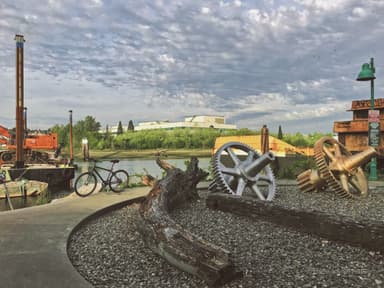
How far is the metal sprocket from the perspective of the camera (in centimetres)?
791

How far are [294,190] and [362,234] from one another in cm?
529

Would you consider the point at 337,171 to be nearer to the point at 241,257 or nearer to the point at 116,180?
the point at 241,257

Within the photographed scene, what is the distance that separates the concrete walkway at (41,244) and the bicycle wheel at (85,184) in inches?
48.2

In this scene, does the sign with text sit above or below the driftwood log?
above

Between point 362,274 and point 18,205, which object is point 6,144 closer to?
point 18,205

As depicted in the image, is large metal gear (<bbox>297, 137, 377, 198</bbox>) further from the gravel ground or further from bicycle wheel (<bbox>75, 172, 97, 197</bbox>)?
bicycle wheel (<bbox>75, 172, 97, 197</bbox>)

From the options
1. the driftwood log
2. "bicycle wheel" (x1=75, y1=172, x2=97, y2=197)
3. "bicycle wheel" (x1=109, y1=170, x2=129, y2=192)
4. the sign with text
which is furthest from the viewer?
the sign with text

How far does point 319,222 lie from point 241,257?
1.45 metres

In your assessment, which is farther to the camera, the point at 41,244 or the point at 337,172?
the point at 337,172

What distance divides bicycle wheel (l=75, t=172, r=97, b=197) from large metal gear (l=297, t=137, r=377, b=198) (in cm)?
536

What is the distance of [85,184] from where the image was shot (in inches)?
346

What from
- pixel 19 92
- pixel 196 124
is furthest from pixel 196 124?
pixel 19 92

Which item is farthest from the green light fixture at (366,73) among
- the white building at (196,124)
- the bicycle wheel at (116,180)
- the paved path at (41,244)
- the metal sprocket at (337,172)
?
the white building at (196,124)

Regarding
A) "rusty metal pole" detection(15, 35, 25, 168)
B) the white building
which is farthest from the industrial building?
"rusty metal pole" detection(15, 35, 25, 168)
